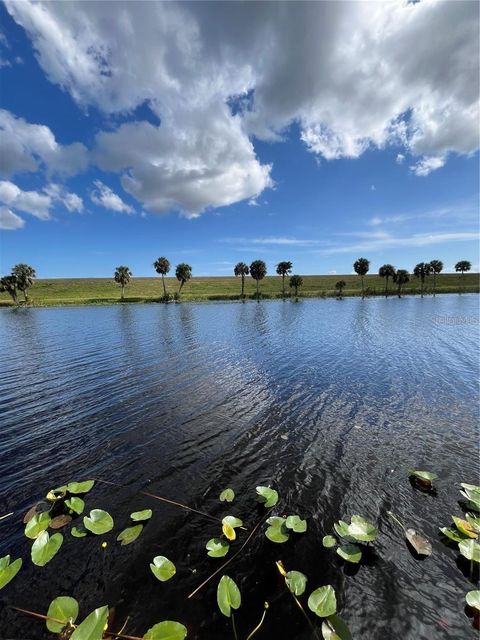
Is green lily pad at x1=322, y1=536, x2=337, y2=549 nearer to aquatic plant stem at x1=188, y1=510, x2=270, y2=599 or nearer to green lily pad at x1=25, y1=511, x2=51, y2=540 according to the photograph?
aquatic plant stem at x1=188, y1=510, x2=270, y2=599

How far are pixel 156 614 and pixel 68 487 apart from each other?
4.16m

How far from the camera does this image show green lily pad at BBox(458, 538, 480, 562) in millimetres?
5418

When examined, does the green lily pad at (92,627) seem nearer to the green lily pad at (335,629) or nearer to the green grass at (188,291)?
the green lily pad at (335,629)

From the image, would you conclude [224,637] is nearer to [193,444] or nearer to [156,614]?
[156,614]

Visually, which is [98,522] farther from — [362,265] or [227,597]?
[362,265]

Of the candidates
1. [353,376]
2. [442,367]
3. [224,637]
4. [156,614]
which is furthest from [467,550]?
[442,367]

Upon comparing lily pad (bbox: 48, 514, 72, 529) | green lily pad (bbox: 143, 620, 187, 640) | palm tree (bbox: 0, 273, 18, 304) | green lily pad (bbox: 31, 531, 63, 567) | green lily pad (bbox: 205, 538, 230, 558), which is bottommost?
lily pad (bbox: 48, 514, 72, 529)

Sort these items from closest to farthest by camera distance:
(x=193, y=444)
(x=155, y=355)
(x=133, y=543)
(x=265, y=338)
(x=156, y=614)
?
(x=156, y=614), (x=133, y=543), (x=193, y=444), (x=155, y=355), (x=265, y=338)

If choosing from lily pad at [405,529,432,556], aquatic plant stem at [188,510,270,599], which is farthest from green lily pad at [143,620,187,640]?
lily pad at [405,529,432,556]

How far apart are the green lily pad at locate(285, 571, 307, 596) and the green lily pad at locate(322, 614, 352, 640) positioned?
54cm

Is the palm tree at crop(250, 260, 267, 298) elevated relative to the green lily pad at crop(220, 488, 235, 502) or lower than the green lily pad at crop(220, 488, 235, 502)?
elevated

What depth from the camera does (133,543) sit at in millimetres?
6082

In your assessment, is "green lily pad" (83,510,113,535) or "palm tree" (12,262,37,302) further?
"palm tree" (12,262,37,302)

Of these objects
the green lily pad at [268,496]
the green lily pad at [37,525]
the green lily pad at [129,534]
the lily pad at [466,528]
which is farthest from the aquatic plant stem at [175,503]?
the lily pad at [466,528]
